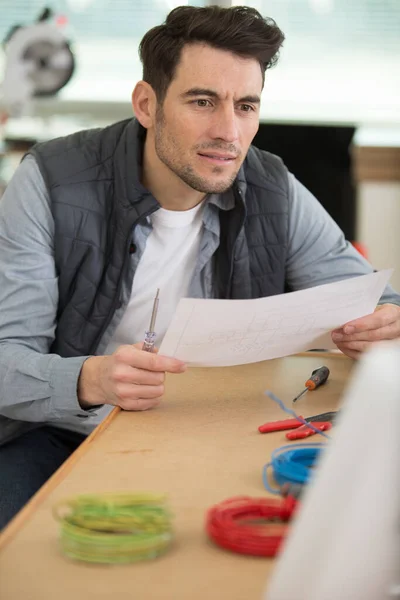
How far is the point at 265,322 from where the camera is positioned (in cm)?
130

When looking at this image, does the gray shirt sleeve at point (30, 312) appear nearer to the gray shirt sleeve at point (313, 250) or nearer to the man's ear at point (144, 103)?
the man's ear at point (144, 103)

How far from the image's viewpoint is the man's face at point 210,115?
1.66 m

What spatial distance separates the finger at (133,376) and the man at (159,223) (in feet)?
0.80

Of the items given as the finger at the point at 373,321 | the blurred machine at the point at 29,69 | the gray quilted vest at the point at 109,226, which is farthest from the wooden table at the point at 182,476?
the blurred machine at the point at 29,69

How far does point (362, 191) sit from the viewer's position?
12.6 feet

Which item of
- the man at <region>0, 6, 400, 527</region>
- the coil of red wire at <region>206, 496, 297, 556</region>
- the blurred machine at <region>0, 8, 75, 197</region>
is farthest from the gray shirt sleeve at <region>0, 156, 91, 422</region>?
the blurred machine at <region>0, 8, 75, 197</region>

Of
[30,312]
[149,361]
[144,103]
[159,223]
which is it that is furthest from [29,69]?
[149,361]

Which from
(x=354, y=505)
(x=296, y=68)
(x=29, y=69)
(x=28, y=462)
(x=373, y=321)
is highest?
(x=296, y=68)

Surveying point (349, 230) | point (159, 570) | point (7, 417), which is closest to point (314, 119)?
point (349, 230)

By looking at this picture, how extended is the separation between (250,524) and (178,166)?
1.02 m

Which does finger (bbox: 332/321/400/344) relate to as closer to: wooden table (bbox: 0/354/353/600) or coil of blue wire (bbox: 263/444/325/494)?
wooden table (bbox: 0/354/353/600)

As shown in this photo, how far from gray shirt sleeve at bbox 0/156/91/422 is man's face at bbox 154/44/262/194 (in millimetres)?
288

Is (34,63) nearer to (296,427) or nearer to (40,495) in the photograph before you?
(296,427)

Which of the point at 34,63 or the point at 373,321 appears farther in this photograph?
the point at 34,63
